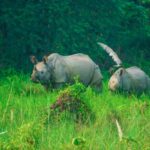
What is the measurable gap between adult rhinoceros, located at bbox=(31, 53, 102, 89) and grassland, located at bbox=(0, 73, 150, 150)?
50.3 inches

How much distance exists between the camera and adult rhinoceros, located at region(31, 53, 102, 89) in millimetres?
13148

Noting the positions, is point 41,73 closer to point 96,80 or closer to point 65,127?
point 96,80

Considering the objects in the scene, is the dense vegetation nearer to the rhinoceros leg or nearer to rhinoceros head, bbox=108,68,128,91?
rhinoceros head, bbox=108,68,128,91

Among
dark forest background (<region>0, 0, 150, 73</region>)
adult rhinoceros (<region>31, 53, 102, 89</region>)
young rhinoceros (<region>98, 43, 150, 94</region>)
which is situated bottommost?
young rhinoceros (<region>98, 43, 150, 94</region>)

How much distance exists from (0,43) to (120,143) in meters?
10.5

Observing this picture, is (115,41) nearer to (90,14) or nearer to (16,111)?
(90,14)

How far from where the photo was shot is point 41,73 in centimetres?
1309

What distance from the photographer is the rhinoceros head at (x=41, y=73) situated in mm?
13031

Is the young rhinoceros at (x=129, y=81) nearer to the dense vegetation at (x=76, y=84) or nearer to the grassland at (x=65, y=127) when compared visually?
the dense vegetation at (x=76, y=84)

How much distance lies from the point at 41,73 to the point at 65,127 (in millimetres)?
5105

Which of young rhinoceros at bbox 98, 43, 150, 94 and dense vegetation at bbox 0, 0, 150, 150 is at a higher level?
dense vegetation at bbox 0, 0, 150, 150

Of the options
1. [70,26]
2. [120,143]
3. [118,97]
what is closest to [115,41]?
[70,26]

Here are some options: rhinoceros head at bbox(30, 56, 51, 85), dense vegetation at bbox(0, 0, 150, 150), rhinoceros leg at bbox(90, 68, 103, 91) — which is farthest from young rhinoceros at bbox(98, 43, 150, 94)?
rhinoceros head at bbox(30, 56, 51, 85)

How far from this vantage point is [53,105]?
9.49 metres
